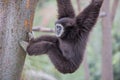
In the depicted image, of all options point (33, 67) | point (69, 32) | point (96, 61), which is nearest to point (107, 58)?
point (33, 67)

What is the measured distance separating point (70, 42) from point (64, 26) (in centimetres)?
17

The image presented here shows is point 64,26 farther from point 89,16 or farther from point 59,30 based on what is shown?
point 89,16

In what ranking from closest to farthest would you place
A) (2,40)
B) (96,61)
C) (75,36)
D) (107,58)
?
(2,40) < (75,36) < (107,58) < (96,61)

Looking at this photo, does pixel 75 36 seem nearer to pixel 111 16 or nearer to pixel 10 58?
pixel 10 58

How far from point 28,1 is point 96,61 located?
6.39 meters

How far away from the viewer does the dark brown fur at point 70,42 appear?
9.23ft

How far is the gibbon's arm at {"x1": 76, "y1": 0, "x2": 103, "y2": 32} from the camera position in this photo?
2.82 meters

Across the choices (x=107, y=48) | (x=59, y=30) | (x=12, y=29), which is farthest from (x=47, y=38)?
(x=107, y=48)

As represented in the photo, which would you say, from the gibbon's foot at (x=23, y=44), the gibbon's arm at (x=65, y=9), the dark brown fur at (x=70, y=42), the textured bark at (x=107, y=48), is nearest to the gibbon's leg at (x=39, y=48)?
the dark brown fur at (x=70, y=42)

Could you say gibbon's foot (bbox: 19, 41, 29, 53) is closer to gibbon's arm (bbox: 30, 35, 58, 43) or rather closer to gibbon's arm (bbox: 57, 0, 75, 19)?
gibbon's arm (bbox: 30, 35, 58, 43)

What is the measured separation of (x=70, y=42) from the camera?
9.93ft

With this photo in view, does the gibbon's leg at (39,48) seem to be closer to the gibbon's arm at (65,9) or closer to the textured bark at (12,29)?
the textured bark at (12,29)

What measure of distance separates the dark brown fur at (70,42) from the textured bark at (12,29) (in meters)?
0.24

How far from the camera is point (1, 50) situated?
2.49 metres
